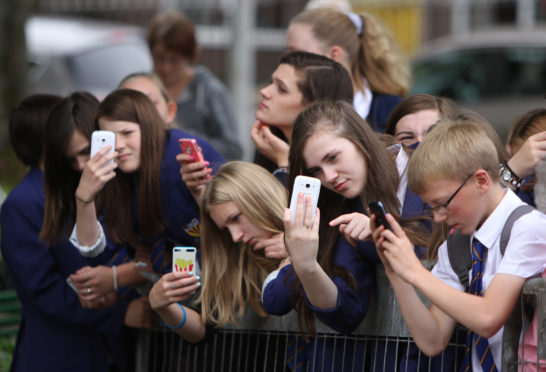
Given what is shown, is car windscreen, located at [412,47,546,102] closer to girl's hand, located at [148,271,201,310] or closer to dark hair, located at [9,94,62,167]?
dark hair, located at [9,94,62,167]

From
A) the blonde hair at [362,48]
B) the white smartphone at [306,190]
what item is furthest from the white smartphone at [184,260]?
the blonde hair at [362,48]

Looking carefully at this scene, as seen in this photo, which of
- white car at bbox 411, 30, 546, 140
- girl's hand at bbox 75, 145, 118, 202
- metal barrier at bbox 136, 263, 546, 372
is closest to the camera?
metal barrier at bbox 136, 263, 546, 372

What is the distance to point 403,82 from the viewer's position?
5461 millimetres

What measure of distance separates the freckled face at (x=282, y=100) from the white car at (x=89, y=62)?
4.97 metres

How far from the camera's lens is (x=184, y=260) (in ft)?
13.0

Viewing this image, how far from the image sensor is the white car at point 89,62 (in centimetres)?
973

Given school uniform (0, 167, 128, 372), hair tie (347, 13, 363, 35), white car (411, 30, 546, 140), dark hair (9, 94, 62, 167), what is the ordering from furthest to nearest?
white car (411, 30, 546, 140) < hair tie (347, 13, 363, 35) < dark hair (9, 94, 62, 167) < school uniform (0, 167, 128, 372)

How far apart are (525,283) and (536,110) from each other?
41.2 inches

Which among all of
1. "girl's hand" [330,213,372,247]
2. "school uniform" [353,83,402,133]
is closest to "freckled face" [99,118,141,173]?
"school uniform" [353,83,402,133]

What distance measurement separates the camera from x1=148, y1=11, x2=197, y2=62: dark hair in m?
6.83

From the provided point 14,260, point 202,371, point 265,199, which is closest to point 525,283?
point 265,199

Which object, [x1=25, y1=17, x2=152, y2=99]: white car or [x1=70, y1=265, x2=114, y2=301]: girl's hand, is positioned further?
[x1=25, y1=17, x2=152, y2=99]: white car

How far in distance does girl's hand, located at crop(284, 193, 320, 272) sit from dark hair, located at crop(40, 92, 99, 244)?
181 cm

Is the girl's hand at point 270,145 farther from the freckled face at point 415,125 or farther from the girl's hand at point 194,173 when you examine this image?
the freckled face at point 415,125
